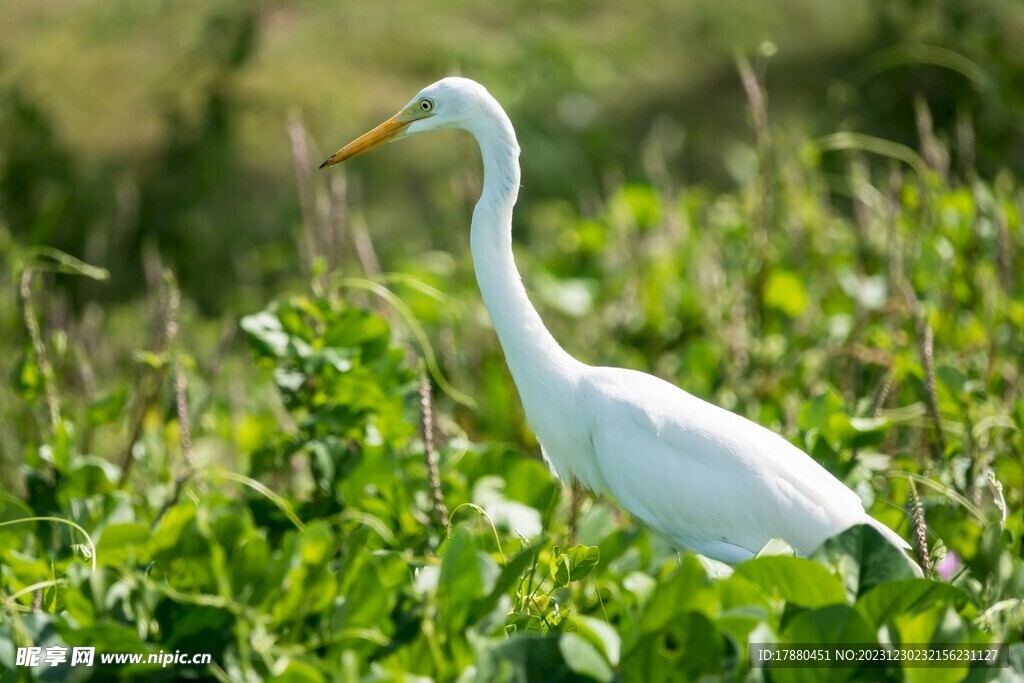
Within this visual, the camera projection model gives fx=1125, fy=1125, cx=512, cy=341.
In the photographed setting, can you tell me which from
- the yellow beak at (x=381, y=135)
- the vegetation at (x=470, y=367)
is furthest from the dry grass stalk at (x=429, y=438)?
the yellow beak at (x=381, y=135)

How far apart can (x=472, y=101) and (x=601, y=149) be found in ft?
11.3

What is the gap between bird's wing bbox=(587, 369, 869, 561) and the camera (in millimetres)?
2275

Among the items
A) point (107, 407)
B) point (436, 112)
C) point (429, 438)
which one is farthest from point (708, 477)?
point (107, 407)

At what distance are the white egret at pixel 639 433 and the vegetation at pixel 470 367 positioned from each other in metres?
0.17

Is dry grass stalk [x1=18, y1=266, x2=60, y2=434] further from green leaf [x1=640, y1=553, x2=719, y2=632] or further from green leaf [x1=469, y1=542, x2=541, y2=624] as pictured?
A: green leaf [x1=640, y1=553, x2=719, y2=632]

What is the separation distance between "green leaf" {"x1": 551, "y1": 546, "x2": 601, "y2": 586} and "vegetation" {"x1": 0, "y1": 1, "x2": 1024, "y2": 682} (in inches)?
0.4

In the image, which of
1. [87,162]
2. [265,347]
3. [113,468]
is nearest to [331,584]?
[265,347]

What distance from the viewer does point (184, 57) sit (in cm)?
574

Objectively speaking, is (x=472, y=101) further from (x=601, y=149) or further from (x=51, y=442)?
(x=601, y=149)

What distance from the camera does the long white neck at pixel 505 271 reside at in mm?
2375

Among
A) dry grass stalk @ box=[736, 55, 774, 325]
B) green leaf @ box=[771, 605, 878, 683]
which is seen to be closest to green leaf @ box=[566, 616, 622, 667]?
green leaf @ box=[771, 605, 878, 683]

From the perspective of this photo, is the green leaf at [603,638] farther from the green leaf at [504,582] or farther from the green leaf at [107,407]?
the green leaf at [107,407]

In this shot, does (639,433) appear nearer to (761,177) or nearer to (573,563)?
(573,563)

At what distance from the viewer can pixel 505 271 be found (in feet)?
7.85
